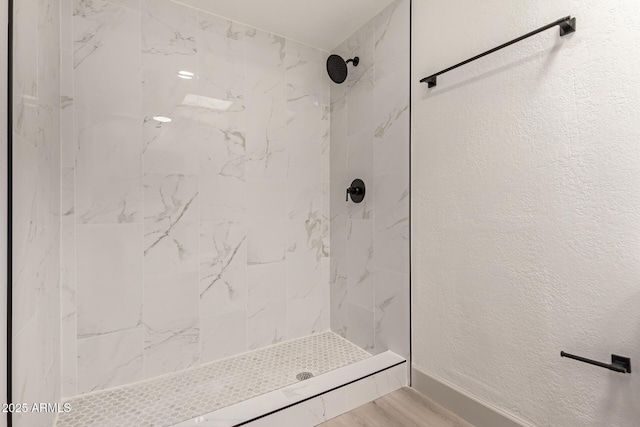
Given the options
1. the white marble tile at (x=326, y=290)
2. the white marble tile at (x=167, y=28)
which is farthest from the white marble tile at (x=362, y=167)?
the white marble tile at (x=167, y=28)

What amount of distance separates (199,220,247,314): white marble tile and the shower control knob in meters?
0.73

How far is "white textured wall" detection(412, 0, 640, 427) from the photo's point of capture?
0.96 meters

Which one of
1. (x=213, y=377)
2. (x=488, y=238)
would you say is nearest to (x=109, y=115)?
(x=213, y=377)

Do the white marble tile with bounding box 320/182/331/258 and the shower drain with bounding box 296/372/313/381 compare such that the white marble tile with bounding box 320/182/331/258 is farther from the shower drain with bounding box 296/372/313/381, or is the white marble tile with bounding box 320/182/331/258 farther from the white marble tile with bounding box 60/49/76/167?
the white marble tile with bounding box 60/49/76/167

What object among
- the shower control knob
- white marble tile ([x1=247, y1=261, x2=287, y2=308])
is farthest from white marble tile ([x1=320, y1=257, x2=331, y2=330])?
the shower control knob

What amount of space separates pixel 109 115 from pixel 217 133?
54cm

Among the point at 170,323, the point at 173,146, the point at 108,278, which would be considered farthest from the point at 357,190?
the point at 108,278

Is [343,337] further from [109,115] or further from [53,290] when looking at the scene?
[109,115]

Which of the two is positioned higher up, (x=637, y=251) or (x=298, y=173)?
(x=298, y=173)

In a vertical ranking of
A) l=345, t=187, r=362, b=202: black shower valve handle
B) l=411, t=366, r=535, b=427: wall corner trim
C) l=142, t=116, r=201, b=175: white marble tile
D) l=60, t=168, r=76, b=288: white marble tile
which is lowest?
l=411, t=366, r=535, b=427: wall corner trim

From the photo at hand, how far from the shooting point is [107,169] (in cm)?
156

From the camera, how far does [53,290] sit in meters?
1.34

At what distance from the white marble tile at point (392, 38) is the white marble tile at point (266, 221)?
975mm

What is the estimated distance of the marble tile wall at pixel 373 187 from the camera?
1717mm
